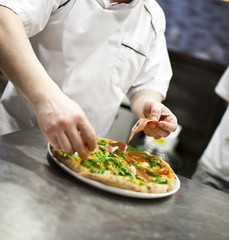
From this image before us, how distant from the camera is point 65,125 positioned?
944mm

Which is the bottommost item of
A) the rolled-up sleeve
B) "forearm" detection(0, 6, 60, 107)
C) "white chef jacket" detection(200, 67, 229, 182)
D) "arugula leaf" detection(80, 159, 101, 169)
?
"white chef jacket" detection(200, 67, 229, 182)

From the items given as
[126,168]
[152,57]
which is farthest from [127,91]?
[126,168]

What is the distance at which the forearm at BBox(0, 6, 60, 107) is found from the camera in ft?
3.38

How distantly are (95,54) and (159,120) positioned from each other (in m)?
0.49

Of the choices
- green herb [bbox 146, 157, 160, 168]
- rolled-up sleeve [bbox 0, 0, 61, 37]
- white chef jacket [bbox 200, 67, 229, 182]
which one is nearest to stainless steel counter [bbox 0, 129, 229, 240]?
green herb [bbox 146, 157, 160, 168]

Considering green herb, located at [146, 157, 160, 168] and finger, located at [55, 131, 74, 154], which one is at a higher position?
finger, located at [55, 131, 74, 154]

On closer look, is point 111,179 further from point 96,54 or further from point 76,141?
point 96,54

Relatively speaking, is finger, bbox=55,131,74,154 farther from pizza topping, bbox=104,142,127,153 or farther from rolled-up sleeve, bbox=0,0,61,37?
rolled-up sleeve, bbox=0,0,61,37

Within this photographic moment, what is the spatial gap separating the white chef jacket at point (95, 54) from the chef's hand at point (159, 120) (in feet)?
1.03

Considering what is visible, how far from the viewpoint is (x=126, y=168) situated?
1.16 meters

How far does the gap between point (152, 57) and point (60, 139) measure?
111cm

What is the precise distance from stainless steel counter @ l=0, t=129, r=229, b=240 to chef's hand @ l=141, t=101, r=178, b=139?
37cm

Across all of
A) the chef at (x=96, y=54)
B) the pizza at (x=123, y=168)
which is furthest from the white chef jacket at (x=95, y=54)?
the pizza at (x=123, y=168)

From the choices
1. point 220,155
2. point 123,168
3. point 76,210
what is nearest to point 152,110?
point 123,168
